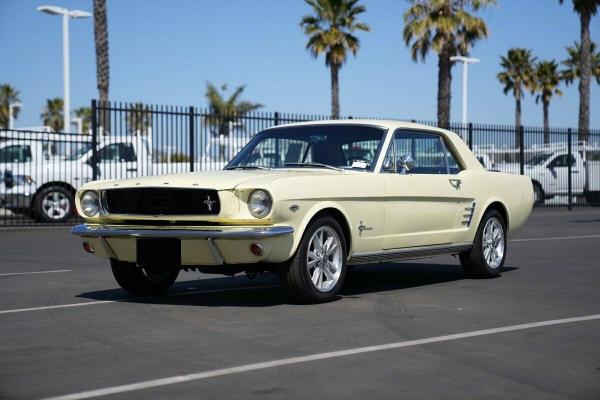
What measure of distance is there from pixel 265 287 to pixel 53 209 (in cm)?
1266

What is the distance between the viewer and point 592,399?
15.5ft

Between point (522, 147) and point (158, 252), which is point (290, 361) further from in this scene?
point (522, 147)

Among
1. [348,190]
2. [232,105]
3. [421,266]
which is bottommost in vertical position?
[421,266]

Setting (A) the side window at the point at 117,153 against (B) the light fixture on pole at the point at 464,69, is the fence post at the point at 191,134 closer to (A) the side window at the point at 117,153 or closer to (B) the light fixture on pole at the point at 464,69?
(A) the side window at the point at 117,153

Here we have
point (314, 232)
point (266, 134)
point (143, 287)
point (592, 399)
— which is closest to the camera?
point (592, 399)

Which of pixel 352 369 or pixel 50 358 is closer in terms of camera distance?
pixel 352 369

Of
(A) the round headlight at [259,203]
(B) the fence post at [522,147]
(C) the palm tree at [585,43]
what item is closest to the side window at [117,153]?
(B) the fence post at [522,147]

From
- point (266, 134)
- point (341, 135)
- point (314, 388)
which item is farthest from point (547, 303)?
point (314, 388)

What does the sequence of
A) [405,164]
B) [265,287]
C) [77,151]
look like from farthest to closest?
1. [77,151]
2. [265,287]
3. [405,164]

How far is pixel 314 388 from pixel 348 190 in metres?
3.48

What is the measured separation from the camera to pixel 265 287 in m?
9.42

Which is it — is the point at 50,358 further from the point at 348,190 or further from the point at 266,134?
the point at 266,134

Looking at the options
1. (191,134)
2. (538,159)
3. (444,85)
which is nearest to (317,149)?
(191,134)

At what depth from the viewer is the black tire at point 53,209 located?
2098 centimetres
